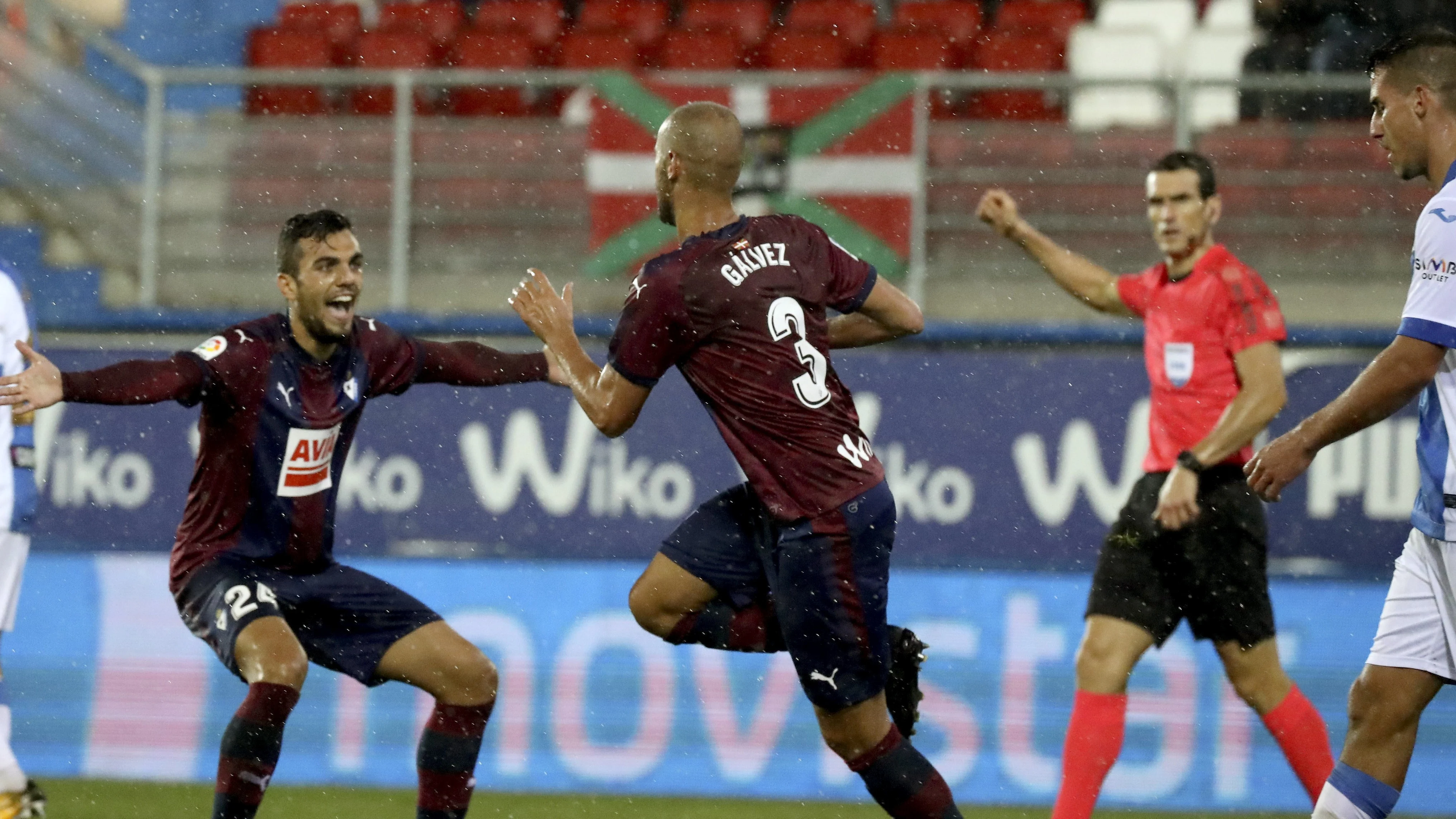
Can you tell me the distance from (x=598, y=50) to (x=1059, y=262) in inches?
209

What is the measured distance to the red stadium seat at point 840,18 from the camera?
1039cm

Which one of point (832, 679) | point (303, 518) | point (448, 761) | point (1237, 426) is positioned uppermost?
point (1237, 426)

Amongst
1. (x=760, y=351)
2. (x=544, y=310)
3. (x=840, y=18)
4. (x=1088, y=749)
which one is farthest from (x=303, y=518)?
(x=840, y=18)

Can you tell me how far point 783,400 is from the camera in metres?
4.29

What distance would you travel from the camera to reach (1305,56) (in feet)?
30.7

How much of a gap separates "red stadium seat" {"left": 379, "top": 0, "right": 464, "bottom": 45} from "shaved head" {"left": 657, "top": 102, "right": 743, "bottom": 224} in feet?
22.7

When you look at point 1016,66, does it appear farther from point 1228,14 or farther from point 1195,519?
point 1195,519

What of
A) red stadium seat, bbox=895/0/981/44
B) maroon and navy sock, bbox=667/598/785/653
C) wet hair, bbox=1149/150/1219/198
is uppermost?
red stadium seat, bbox=895/0/981/44

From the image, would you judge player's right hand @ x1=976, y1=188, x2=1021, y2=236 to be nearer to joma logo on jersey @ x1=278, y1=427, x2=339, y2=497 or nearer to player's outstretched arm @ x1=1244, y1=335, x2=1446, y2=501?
player's outstretched arm @ x1=1244, y1=335, x2=1446, y2=501

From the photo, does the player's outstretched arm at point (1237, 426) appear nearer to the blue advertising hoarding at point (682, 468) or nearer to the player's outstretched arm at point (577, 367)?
the player's outstretched arm at point (577, 367)

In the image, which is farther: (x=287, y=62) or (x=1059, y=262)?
(x=287, y=62)

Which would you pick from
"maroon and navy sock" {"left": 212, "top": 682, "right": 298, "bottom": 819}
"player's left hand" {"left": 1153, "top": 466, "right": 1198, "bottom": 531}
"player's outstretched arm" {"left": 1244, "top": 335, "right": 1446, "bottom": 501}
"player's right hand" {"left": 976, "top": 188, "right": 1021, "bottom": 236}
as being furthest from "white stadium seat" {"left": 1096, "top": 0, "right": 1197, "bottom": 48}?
"maroon and navy sock" {"left": 212, "top": 682, "right": 298, "bottom": 819}

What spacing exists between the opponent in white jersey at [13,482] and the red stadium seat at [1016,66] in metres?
5.82

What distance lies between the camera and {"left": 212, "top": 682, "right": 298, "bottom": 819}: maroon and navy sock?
4.46 meters
